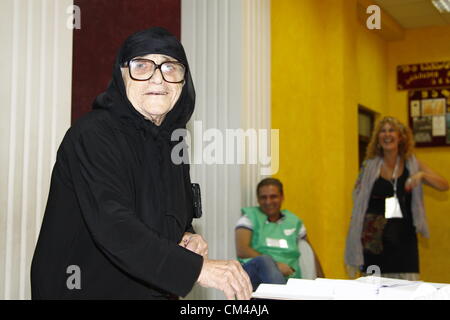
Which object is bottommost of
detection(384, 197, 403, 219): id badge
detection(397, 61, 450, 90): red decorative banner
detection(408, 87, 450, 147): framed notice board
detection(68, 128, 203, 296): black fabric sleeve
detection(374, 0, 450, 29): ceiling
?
detection(384, 197, 403, 219): id badge

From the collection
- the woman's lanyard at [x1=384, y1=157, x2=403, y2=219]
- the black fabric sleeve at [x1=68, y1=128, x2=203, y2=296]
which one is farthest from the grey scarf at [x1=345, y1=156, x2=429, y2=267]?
the black fabric sleeve at [x1=68, y1=128, x2=203, y2=296]

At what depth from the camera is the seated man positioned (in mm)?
3289

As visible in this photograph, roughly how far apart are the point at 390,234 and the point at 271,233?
2.36 feet

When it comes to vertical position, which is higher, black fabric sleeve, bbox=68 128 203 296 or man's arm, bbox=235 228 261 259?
black fabric sleeve, bbox=68 128 203 296

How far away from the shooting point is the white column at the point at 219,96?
327 cm

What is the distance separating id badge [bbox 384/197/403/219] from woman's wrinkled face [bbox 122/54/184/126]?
2.44 m

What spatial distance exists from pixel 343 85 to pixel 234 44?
2.08 m

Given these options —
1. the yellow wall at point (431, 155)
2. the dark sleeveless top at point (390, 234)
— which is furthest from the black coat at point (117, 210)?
the yellow wall at point (431, 155)

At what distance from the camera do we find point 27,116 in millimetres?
1984

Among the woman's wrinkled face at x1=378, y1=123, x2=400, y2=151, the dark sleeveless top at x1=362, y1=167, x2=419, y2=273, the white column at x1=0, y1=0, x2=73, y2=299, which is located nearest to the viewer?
the white column at x1=0, y1=0, x2=73, y2=299

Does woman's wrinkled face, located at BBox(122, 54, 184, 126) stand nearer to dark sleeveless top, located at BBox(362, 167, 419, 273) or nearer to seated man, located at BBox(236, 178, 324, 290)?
seated man, located at BBox(236, 178, 324, 290)

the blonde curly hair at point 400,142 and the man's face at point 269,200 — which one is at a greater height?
the blonde curly hair at point 400,142

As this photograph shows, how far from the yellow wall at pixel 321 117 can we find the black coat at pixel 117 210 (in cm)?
319

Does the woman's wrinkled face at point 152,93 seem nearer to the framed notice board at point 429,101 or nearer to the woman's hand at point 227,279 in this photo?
the woman's hand at point 227,279
